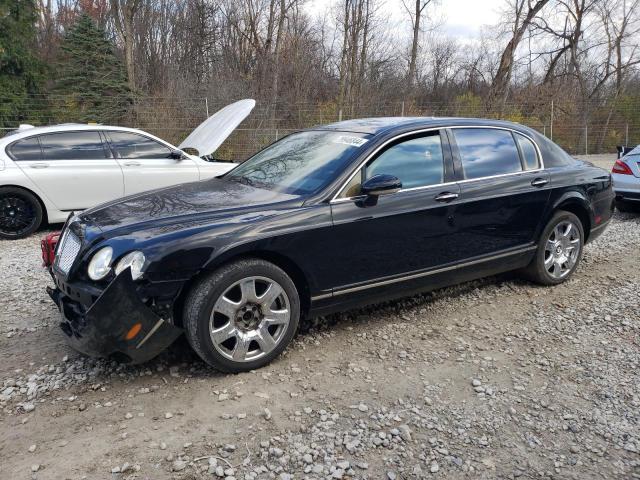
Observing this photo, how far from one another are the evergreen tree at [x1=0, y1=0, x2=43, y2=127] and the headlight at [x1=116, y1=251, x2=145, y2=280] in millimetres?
19753

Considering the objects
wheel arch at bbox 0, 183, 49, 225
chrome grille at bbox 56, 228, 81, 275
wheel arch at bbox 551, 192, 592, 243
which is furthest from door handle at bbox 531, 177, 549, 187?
Answer: wheel arch at bbox 0, 183, 49, 225

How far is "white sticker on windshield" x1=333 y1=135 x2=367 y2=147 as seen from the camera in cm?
382

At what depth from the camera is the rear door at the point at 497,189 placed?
416 centimetres

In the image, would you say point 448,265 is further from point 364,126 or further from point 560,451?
point 560,451

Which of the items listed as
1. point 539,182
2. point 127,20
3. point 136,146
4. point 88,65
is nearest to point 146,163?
point 136,146

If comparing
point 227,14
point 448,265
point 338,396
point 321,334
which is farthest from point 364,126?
point 227,14

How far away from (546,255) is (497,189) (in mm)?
1026

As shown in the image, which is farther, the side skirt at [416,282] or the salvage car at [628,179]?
the salvage car at [628,179]

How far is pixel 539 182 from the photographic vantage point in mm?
4602

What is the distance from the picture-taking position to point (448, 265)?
13.5ft

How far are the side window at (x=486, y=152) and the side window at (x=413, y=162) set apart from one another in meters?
0.27

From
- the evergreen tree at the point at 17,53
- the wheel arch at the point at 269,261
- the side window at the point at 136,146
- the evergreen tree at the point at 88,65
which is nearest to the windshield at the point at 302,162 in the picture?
the wheel arch at the point at 269,261

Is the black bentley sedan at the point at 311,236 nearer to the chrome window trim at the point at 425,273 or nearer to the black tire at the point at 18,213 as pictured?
the chrome window trim at the point at 425,273

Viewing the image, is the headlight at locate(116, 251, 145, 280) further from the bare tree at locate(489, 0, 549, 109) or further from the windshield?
the bare tree at locate(489, 0, 549, 109)
